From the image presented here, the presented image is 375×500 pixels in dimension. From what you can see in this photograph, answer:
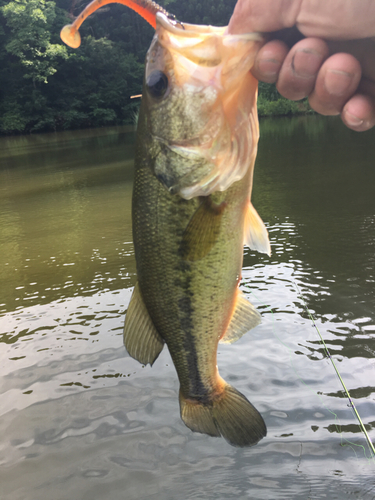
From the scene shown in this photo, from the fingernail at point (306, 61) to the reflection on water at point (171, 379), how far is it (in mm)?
2739

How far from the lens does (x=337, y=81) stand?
4.71 feet

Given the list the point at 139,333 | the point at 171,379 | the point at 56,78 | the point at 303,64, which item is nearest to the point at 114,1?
the point at 303,64

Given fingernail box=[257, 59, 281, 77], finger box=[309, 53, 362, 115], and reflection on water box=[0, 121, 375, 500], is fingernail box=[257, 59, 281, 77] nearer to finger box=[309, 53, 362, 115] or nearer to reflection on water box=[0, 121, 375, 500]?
finger box=[309, 53, 362, 115]

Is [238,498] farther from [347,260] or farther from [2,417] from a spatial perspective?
[347,260]

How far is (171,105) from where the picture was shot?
1.51 meters

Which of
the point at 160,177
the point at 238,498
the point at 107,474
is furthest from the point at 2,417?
the point at 160,177

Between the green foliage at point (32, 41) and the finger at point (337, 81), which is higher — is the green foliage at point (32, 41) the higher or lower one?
the higher one

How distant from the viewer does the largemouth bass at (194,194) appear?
56.7 inches

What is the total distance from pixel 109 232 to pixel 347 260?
15.2 feet

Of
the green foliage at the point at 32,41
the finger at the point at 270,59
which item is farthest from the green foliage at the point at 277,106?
the finger at the point at 270,59

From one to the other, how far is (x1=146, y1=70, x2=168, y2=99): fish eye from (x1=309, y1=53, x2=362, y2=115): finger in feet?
1.82

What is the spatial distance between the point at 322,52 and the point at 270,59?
19 cm

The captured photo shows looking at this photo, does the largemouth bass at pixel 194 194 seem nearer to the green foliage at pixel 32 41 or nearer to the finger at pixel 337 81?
the finger at pixel 337 81

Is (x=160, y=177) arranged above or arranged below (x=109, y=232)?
above
